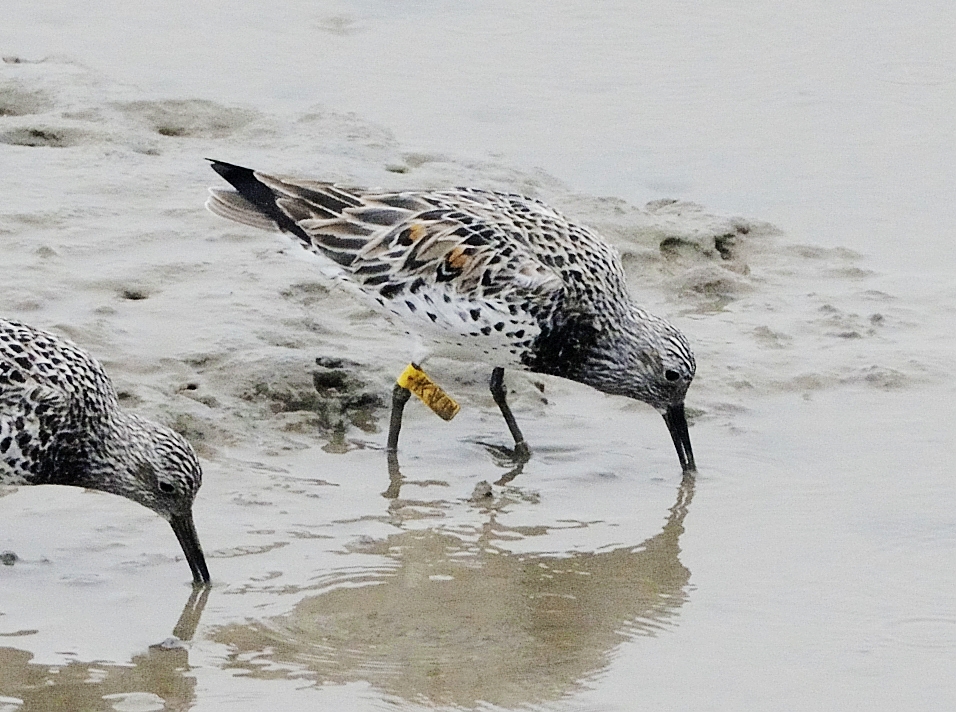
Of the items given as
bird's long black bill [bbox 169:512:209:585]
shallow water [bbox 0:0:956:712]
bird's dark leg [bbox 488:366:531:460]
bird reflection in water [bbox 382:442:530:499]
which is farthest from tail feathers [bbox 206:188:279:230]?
bird's long black bill [bbox 169:512:209:585]

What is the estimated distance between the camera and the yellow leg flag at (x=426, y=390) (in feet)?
29.9

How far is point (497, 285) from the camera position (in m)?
8.90

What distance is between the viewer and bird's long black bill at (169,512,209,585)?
7262 mm

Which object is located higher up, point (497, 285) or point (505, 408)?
point (497, 285)

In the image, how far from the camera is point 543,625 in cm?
716

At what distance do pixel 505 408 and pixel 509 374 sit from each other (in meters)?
0.70

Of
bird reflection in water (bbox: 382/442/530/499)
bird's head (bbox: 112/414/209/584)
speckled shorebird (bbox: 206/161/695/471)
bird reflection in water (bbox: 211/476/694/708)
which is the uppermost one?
speckled shorebird (bbox: 206/161/695/471)

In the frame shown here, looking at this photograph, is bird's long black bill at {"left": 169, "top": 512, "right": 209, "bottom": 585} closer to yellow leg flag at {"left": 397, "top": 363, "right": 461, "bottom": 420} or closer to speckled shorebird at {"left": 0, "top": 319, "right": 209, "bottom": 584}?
speckled shorebird at {"left": 0, "top": 319, "right": 209, "bottom": 584}

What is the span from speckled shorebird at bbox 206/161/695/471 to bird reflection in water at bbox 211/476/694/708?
1.12 m

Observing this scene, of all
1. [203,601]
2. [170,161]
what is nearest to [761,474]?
[203,601]

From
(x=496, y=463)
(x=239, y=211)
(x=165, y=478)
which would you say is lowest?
(x=496, y=463)

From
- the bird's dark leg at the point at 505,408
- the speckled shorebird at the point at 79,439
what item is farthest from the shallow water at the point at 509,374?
the speckled shorebird at the point at 79,439

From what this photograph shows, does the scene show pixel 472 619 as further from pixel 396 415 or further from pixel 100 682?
pixel 396 415

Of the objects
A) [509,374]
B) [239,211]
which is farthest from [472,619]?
[239,211]
